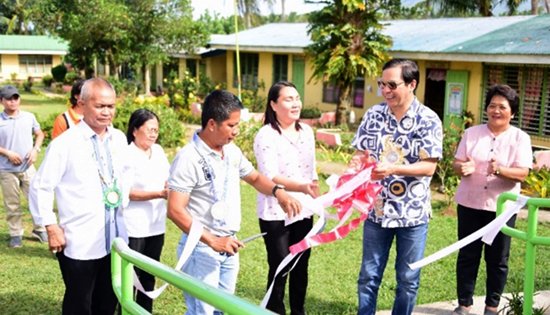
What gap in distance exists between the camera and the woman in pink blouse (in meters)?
4.33

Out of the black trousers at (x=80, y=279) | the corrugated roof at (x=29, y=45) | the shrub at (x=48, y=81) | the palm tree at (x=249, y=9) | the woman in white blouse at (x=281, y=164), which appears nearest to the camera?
the black trousers at (x=80, y=279)

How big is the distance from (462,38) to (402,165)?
1307 cm

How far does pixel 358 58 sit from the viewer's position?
15.5 m

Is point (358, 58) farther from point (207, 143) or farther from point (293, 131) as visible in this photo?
point (207, 143)

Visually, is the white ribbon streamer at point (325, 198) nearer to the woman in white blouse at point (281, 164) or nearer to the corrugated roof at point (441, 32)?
the woman in white blouse at point (281, 164)

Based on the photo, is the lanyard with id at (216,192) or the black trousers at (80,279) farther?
the black trousers at (80,279)

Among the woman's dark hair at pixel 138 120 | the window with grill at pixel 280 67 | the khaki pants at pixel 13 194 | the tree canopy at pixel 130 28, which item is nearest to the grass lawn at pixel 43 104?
the tree canopy at pixel 130 28

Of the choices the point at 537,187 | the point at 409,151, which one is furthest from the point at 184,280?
the point at 537,187

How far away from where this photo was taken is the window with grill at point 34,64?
156ft

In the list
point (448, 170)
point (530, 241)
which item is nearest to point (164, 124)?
point (448, 170)

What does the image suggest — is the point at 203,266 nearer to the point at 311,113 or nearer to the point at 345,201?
the point at 345,201

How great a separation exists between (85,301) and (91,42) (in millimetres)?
24236

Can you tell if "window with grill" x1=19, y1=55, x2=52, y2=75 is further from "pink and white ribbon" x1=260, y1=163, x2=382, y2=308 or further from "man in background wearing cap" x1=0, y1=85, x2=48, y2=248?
Result: "pink and white ribbon" x1=260, y1=163, x2=382, y2=308

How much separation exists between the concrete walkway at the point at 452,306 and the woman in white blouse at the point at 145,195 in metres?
1.87
